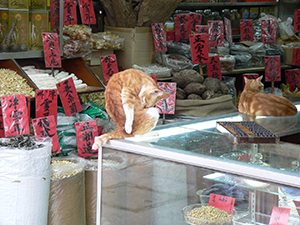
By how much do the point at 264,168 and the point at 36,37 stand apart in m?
2.08

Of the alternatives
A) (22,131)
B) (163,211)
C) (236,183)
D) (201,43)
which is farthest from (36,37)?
(236,183)

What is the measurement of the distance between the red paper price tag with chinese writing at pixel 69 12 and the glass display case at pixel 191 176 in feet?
5.65

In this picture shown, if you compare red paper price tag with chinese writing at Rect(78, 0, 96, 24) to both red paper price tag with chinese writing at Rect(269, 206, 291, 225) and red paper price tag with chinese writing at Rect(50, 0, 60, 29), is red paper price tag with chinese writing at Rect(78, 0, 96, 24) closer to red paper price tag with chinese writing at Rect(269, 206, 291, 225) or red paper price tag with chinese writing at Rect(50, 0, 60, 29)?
red paper price tag with chinese writing at Rect(50, 0, 60, 29)

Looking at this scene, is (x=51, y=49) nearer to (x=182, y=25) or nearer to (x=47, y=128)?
(x=47, y=128)

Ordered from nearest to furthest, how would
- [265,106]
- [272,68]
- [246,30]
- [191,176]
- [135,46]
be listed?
[191,176]
[265,106]
[135,46]
[272,68]
[246,30]

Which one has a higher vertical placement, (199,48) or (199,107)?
(199,48)

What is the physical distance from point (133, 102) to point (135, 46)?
2.07m

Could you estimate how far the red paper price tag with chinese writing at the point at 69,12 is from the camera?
3.10 metres

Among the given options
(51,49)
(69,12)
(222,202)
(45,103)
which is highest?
(69,12)

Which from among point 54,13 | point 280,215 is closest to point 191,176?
point 280,215

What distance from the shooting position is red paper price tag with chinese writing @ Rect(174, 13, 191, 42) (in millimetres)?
4054

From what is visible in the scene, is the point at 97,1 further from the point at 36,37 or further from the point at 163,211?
the point at 163,211

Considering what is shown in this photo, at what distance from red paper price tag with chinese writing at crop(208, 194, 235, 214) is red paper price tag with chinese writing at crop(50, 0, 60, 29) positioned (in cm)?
196

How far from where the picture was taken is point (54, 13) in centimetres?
286
